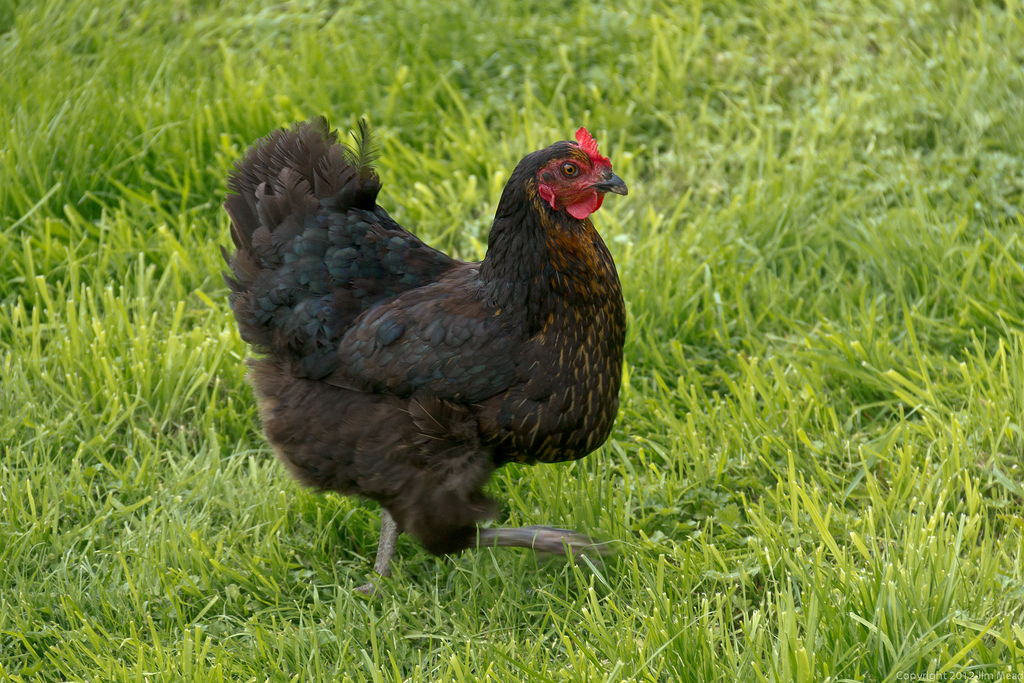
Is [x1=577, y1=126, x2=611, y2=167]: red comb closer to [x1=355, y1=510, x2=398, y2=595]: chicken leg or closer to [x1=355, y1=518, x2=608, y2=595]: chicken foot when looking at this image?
[x1=355, y1=518, x2=608, y2=595]: chicken foot

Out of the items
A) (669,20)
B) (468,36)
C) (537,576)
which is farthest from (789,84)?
(537,576)

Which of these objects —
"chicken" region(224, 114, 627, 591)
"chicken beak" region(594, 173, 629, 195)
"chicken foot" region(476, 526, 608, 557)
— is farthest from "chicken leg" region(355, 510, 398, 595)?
"chicken beak" region(594, 173, 629, 195)

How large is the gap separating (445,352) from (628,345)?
132 centimetres

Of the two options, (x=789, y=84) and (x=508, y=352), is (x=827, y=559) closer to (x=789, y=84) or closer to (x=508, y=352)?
(x=508, y=352)

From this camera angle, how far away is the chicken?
310cm

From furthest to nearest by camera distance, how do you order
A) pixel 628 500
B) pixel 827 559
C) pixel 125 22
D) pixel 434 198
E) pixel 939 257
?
pixel 125 22
pixel 434 198
pixel 939 257
pixel 628 500
pixel 827 559

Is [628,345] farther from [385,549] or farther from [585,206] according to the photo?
[385,549]

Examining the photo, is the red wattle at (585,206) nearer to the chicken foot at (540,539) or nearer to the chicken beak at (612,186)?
the chicken beak at (612,186)

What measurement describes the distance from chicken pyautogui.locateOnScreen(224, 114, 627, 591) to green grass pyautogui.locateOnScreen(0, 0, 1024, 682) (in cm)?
39

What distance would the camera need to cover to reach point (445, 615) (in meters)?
3.33

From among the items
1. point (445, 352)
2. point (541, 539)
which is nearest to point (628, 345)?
point (541, 539)

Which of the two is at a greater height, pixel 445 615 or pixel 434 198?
pixel 434 198

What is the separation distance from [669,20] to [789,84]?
34.4 inches

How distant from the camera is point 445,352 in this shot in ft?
10.4
